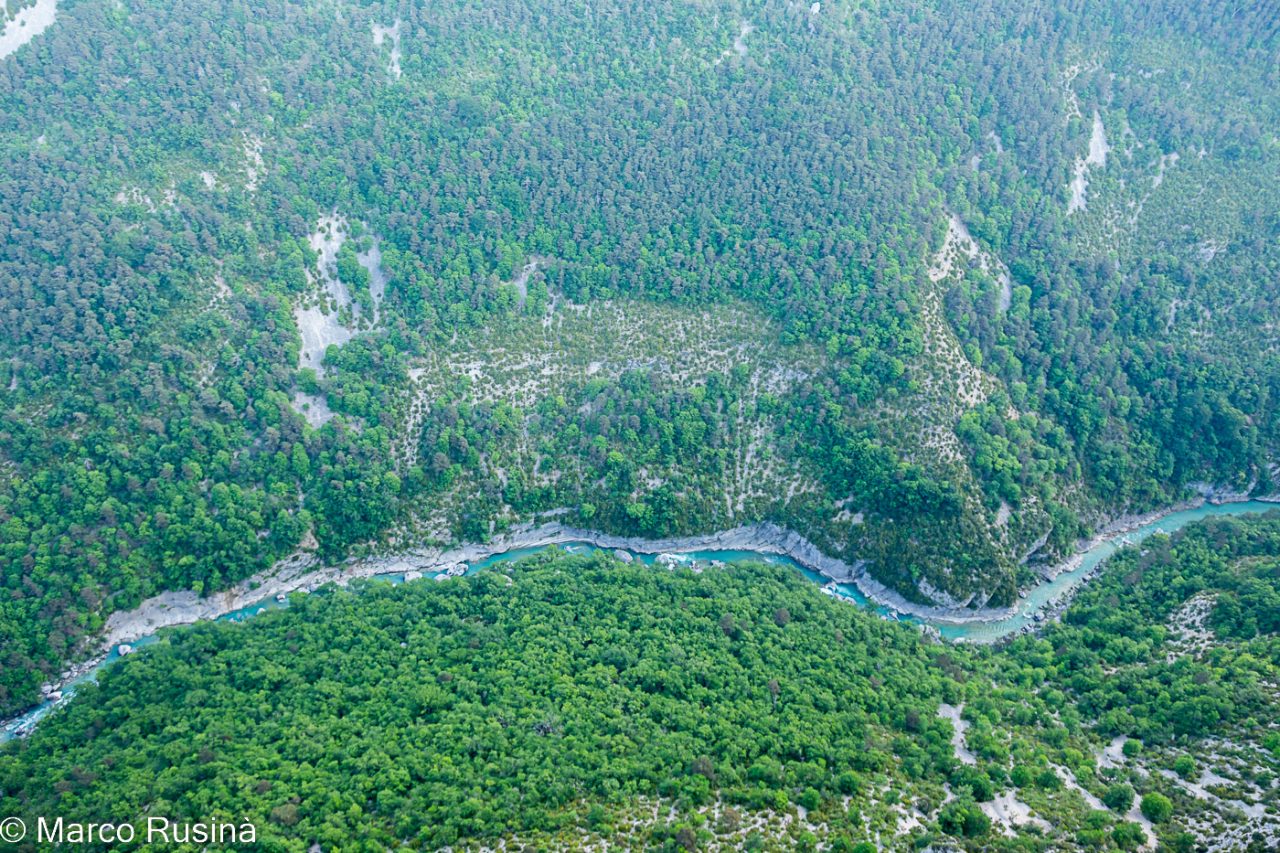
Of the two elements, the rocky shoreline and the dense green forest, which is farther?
the rocky shoreline

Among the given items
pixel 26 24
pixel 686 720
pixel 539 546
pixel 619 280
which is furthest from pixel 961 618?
pixel 26 24

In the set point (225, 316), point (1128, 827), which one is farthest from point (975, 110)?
point (225, 316)

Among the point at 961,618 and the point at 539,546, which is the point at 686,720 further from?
the point at 961,618

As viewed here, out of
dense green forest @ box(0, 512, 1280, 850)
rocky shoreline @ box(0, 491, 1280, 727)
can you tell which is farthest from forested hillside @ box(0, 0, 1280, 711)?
dense green forest @ box(0, 512, 1280, 850)

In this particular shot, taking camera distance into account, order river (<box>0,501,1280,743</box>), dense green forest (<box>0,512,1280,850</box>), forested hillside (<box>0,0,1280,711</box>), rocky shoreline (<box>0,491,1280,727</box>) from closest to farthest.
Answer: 1. dense green forest (<box>0,512,1280,850</box>)
2. rocky shoreline (<box>0,491,1280,727</box>)
3. river (<box>0,501,1280,743</box>)
4. forested hillside (<box>0,0,1280,711</box>)

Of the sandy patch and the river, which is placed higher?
the sandy patch

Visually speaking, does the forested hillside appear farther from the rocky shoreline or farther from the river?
the river
